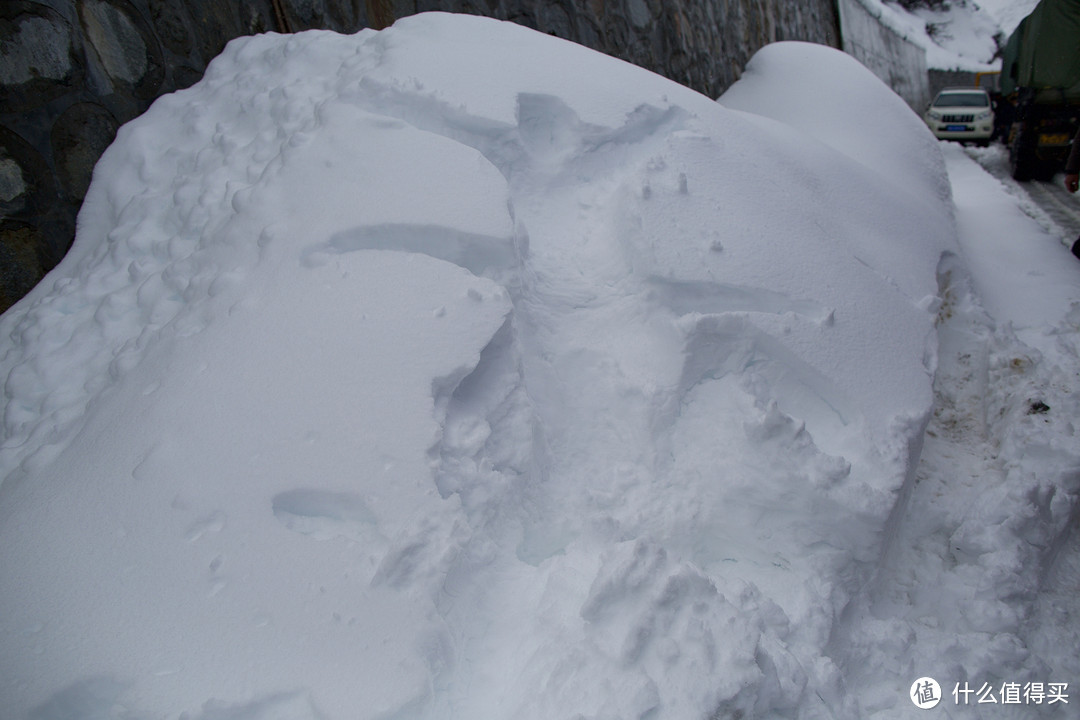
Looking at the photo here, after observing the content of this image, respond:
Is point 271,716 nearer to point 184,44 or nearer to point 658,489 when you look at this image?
point 658,489

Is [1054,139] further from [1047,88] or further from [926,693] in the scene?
[926,693]

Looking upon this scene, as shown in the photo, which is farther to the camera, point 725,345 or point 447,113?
point 447,113

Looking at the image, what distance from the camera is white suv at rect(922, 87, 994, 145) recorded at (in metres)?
11.3

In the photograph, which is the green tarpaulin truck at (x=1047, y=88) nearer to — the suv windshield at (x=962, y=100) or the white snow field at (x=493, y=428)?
the suv windshield at (x=962, y=100)

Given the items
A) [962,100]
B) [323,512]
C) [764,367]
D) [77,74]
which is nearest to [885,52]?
[962,100]

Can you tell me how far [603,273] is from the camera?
236 centimetres

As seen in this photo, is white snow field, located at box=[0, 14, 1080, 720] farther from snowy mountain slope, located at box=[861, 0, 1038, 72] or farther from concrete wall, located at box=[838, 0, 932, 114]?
snowy mountain slope, located at box=[861, 0, 1038, 72]

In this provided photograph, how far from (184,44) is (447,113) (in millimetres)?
1279

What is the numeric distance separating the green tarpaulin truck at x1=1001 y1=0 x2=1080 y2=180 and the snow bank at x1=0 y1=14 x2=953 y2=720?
670cm

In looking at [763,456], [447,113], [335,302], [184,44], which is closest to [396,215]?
[335,302]

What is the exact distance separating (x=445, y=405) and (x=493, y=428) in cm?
17

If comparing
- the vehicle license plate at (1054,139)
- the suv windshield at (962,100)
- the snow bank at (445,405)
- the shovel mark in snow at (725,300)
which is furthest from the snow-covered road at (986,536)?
the suv windshield at (962,100)

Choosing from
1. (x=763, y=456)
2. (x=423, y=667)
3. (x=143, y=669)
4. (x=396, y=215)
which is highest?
(x=396, y=215)

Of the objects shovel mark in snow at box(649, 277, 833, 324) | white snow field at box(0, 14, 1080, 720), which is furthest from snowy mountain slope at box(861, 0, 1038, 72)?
shovel mark in snow at box(649, 277, 833, 324)
